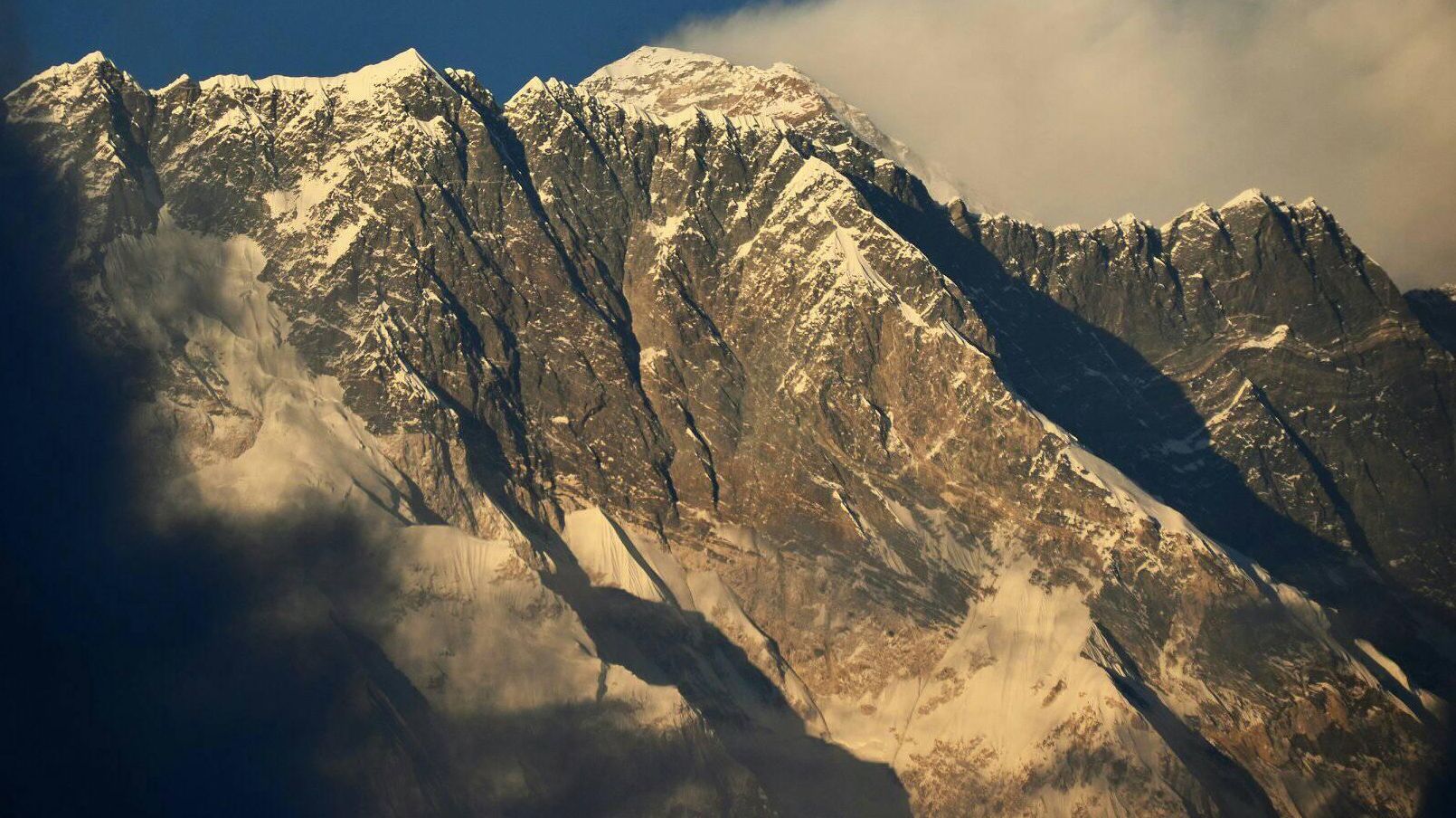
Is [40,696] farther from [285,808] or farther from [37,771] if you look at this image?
[285,808]

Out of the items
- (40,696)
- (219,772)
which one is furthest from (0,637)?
(219,772)

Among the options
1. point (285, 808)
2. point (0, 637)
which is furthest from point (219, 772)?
point (0, 637)

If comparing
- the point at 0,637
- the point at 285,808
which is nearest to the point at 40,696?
the point at 0,637

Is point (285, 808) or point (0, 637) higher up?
point (0, 637)

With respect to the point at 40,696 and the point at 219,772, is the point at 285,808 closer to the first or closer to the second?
the point at 219,772

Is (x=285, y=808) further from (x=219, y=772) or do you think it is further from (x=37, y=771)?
(x=37, y=771)

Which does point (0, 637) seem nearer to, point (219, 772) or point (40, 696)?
point (40, 696)
